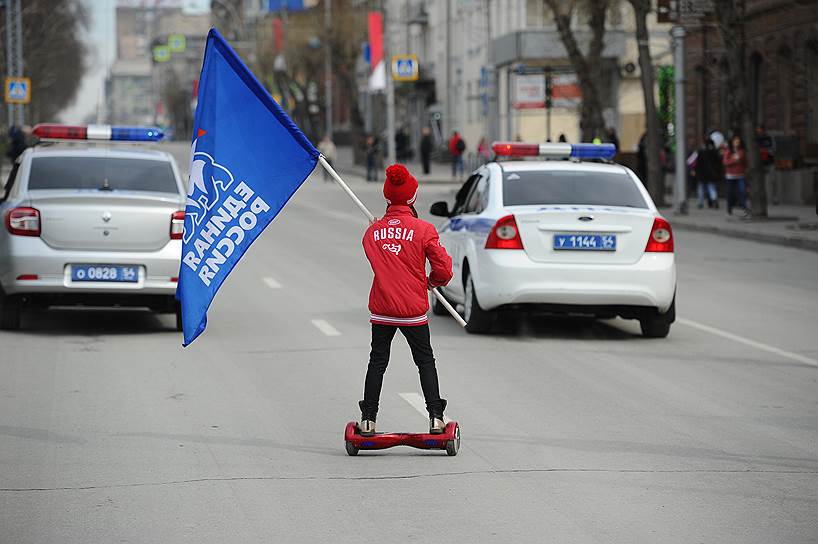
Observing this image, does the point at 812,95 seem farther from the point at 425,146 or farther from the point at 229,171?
the point at 229,171

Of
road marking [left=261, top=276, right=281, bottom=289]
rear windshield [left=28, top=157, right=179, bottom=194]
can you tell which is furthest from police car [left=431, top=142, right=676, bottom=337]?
road marking [left=261, top=276, right=281, bottom=289]

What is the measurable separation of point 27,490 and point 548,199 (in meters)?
7.51

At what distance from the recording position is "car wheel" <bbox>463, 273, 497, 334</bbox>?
556 inches

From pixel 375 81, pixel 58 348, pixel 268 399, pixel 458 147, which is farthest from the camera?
pixel 375 81

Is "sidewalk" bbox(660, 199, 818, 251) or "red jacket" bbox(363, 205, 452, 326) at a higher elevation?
"red jacket" bbox(363, 205, 452, 326)

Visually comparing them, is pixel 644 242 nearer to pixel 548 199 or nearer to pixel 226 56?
pixel 548 199

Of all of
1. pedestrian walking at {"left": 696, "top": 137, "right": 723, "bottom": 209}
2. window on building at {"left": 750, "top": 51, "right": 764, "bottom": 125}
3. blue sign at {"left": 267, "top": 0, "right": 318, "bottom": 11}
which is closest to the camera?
pedestrian walking at {"left": 696, "top": 137, "right": 723, "bottom": 209}

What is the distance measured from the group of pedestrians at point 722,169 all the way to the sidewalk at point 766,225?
48 cm

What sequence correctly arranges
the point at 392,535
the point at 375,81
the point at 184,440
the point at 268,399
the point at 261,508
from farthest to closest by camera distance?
the point at 375,81 < the point at 268,399 < the point at 184,440 < the point at 261,508 < the point at 392,535

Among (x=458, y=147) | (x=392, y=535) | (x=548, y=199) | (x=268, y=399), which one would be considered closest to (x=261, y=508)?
(x=392, y=535)

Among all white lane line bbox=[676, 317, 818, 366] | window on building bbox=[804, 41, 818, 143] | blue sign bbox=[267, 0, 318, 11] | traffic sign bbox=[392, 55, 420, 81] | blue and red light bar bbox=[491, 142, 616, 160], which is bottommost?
white lane line bbox=[676, 317, 818, 366]

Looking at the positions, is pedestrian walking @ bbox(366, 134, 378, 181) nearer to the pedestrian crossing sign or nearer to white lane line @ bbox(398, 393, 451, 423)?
the pedestrian crossing sign

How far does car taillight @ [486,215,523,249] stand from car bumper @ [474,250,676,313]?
6 centimetres

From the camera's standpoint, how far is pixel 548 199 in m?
14.4
